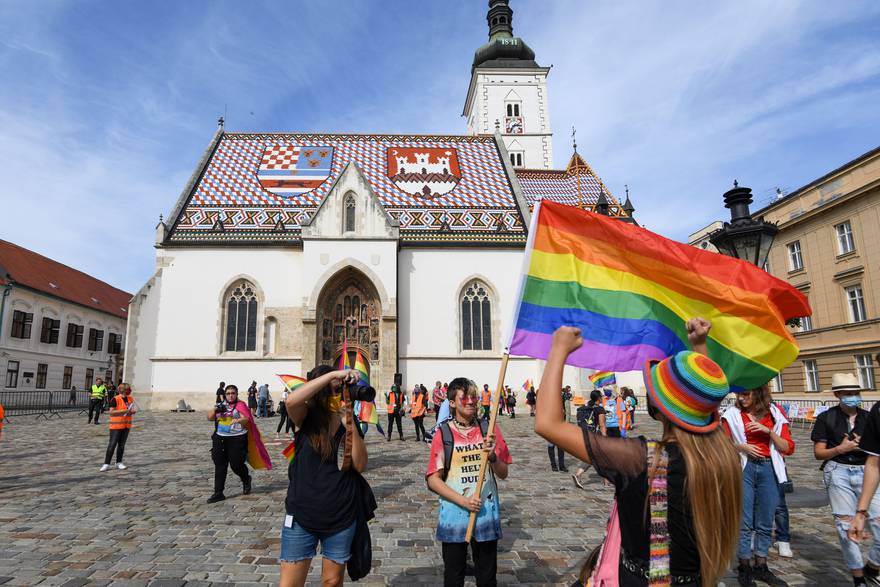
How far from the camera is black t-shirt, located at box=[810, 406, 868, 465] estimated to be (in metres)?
4.25

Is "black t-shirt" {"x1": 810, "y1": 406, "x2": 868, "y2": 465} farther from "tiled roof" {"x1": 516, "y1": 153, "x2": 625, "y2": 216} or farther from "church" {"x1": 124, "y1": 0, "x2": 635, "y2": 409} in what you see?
"tiled roof" {"x1": 516, "y1": 153, "x2": 625, "y2": 216}

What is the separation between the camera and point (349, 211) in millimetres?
25938

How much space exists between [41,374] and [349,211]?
2498 cm

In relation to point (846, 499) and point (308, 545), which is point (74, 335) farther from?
point (846, 499)

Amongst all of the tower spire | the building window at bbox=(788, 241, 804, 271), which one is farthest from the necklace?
the tower spire

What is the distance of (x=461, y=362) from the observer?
25578mm

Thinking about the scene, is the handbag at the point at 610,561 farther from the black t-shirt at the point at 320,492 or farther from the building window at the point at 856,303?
the building window at the point at 856,303

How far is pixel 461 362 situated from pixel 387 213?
7968 mm

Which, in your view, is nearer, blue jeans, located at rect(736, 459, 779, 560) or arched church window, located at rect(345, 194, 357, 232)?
blue jeans, located at rect(736, 459, 779, 560)

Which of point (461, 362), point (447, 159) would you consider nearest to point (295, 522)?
point (461, 362)

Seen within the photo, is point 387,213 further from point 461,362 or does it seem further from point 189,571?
point 189,571

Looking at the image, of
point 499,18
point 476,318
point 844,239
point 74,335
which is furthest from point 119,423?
point 499,18

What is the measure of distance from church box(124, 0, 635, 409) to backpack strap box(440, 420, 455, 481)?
2072cm

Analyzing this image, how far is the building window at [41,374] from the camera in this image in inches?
1359
